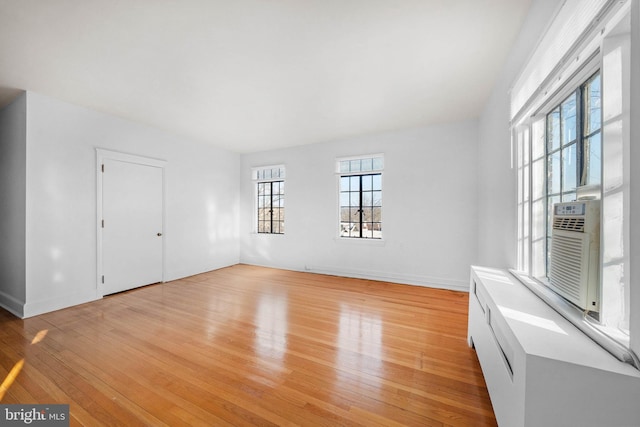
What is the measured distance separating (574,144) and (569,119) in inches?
7.1

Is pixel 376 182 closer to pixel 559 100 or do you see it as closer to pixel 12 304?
pixel 559 100

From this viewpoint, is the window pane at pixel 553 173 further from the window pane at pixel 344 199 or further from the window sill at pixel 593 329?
the window pane at pixel 344 199

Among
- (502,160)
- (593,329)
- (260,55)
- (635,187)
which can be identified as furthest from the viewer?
(502,160)

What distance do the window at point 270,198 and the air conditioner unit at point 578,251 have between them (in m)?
4.86

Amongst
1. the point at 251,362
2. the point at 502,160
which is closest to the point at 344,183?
the point at 502,160

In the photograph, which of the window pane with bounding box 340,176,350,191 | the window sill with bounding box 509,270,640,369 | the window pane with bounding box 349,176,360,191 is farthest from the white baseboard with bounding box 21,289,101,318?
the window sill with bounding box 509,270,640,369

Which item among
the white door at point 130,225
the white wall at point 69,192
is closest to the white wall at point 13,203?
the white wall at point 69,192

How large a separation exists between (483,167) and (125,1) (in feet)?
13.3

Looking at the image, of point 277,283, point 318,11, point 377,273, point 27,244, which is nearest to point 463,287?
point 377,273

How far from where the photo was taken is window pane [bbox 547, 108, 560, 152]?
1.60 meters

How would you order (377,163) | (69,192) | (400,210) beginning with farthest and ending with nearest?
(377,163) → (400,210) → (69,192)

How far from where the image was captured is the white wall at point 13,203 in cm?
299

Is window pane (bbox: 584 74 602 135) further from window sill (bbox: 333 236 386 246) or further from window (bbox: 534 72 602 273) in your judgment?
window sill (bbox: 333 236 386 246)

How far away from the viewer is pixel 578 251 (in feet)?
3.70
